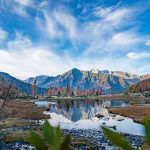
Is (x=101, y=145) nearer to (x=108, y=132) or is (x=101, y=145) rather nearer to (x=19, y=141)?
(x=19, y=141)

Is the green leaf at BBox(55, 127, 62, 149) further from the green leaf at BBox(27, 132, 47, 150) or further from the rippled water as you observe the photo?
the rippled water

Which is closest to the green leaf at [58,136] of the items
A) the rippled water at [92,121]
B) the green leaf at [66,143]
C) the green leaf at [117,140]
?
the green leaf at [66,143]

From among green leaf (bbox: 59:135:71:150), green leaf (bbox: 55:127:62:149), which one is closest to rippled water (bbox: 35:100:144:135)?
green leaf (bbox: 55:127:62:149)

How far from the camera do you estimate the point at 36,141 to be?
166 centimetres

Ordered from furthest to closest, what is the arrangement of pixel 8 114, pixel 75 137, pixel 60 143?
pixel 8 114, pixel 75 137, pixel 60 143

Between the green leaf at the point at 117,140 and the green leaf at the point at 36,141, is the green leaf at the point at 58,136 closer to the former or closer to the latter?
the green leaf at the point at 36,141

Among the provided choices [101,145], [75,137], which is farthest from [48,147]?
[75,137]

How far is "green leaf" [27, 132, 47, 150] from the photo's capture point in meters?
1.63

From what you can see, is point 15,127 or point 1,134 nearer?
point 1,134

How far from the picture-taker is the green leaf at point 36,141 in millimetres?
1635

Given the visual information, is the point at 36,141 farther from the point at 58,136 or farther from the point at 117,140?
the point at 117,140

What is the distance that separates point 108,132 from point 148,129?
18cm

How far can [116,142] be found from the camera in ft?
5.08

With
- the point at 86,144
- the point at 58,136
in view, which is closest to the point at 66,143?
the point at 58,136
